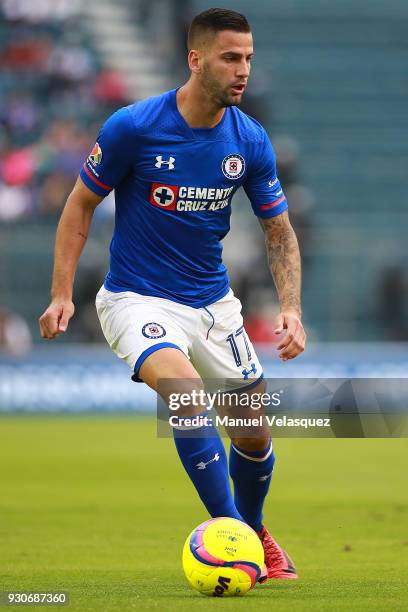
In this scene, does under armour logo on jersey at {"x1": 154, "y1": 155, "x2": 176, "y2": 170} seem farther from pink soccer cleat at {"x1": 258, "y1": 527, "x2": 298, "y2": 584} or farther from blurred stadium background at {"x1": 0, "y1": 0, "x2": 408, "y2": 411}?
blurred stadium background at {"x1": 0, "y1": 0, "x2": 408, "y2": 411}

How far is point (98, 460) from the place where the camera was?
13.7 meters

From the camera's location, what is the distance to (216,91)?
6277 mm

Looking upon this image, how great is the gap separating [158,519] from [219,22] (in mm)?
4413

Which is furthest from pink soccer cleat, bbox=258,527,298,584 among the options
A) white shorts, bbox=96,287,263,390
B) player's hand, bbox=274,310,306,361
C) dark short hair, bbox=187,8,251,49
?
dark short hair, bbox=187,8,251,49

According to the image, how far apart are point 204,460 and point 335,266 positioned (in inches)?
505

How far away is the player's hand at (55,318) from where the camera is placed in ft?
20.4

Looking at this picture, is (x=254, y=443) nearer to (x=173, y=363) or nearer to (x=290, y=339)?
(x=290, y=339)

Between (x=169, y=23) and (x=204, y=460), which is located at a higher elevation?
A: (x=204, y=460)

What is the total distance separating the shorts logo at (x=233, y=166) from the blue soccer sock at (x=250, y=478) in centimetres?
145

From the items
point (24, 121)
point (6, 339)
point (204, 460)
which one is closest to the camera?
point (204, 460)

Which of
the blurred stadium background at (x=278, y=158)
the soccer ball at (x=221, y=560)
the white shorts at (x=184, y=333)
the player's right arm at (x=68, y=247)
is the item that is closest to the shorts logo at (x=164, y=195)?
the player's right arm at (x=68, y=247)

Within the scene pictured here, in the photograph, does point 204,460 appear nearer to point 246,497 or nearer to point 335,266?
point 246,497

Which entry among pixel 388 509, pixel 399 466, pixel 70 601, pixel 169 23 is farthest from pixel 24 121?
pixel 70 601

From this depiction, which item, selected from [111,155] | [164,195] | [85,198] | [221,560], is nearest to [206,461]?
[221,560]
